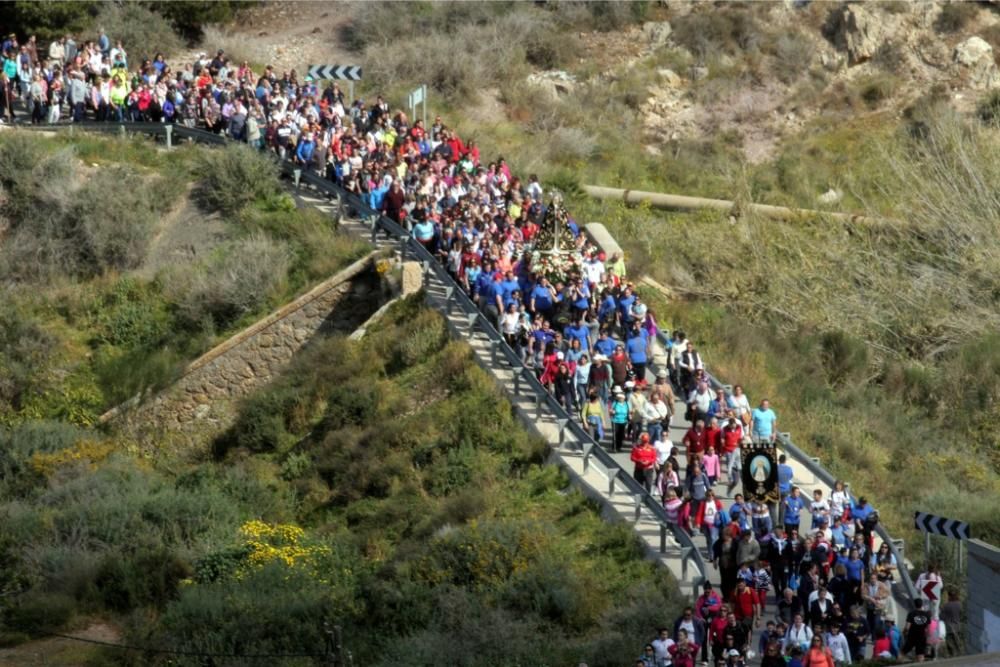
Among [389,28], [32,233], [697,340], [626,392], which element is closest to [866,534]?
[626,392]

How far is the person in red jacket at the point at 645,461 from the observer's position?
23.2 meters

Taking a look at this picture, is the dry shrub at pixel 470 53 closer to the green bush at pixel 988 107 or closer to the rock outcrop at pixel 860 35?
the rock outcrop at pixel 860 35

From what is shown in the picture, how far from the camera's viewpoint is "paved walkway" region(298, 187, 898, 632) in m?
21.8

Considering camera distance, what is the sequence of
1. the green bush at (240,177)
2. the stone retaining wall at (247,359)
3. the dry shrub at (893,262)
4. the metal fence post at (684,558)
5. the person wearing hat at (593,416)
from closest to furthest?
the metal fence post at (684,558) → the person wearing hat at (593,416) → the stone retaining wall at (247,359) → the green bush at (240,177) → the dry shrub at (893,262)

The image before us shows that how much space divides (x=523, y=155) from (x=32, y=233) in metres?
11.4

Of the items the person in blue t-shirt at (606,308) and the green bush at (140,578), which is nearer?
the green bush at (140,578)

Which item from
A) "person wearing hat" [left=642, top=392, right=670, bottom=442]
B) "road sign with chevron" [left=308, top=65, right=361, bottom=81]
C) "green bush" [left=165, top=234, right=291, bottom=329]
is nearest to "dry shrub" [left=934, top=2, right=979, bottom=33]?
"road sign with chevron" [left=308, top=65, right=361, bottom=81]

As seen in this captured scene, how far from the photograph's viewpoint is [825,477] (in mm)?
24062

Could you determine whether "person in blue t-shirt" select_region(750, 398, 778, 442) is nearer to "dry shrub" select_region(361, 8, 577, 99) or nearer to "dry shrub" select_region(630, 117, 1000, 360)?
"dry shrub" select_region(630, 117, 1000, 360)

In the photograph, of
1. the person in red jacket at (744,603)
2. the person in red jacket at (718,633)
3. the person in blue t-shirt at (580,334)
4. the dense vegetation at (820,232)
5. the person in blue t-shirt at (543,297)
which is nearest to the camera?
the person in red jacket at (718,633)

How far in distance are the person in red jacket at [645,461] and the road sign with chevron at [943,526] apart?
11.5 feet

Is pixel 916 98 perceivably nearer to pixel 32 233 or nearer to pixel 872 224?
pixel 872 224

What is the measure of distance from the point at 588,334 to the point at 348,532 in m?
4.62

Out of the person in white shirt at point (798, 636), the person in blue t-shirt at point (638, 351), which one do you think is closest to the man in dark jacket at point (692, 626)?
the person in white shirt at point (798, 636)
